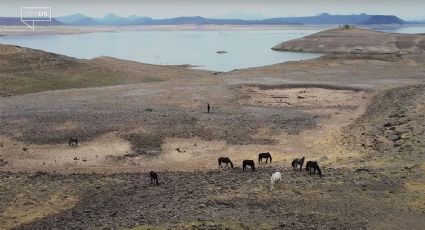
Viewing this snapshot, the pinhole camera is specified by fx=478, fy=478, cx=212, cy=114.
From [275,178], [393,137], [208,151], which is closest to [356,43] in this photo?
[393,137]

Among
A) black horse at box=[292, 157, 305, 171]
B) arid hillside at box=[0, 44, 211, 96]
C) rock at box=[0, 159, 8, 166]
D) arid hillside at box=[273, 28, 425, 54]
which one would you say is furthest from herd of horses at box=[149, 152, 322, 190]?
arid hillside at box=[273, 28, 425, 54]

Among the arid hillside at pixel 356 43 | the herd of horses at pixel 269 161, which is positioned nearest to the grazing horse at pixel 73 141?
the herd of horses at pixel 269 161

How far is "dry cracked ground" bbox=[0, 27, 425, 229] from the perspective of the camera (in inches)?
734

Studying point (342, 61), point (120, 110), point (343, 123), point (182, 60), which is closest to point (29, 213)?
point (120, 110)

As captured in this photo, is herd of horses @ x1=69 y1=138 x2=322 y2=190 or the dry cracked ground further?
herd of horses @ x1=69 y1=138 x2=322 y2=190

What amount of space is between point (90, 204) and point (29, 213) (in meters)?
2.47

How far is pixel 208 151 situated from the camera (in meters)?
30.7

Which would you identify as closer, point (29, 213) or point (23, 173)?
point (29, 213)

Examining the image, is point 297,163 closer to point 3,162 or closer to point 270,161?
point 270,161

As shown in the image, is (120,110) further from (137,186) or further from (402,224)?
(402,224)

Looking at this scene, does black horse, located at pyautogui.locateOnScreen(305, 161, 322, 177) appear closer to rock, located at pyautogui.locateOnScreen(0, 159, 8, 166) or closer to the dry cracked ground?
the dry cracked ground

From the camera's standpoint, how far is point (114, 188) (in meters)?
22.5

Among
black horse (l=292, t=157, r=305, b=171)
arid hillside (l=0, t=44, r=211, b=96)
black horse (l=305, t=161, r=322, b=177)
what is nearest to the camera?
black horse (l=305, t=161, r=322, b=177)

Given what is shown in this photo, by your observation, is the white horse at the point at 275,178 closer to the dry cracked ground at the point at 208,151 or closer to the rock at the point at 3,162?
the dry cracked ground at the point at 208,151
